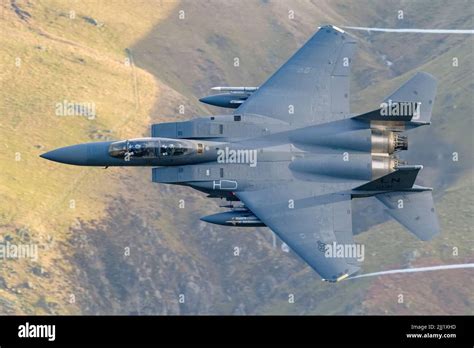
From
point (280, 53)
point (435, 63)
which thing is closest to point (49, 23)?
point (280, 53)

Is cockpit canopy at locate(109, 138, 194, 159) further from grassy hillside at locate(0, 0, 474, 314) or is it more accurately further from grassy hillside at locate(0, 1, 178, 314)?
grassy hillside at locate(0, 1, 178, 314)

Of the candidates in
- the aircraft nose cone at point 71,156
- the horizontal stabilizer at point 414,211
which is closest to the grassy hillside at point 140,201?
the horizontal stabilizer at point 414,211

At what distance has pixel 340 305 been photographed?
13862 cm

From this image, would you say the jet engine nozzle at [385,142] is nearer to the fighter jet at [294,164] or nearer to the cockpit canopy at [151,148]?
the fighter jet at [294,164]

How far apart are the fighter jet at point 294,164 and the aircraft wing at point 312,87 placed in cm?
68

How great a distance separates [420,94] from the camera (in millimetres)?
67062

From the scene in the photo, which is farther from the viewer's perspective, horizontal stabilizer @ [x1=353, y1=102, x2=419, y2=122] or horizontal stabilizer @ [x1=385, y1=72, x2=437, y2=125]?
horizontal stabilizer @ [x1=385, y1=72, x2=437, y2=125]

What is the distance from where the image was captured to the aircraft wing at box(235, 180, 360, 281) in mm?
64812

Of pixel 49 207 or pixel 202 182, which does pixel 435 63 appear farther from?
pixel 202 182

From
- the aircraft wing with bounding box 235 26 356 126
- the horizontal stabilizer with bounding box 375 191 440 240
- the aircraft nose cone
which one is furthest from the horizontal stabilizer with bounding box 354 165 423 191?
the aircraft nose cone

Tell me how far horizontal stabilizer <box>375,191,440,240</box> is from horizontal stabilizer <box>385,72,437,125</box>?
12.0ft

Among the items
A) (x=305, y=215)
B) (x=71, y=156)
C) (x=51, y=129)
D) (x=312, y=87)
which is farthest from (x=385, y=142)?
(x=51, y=129)

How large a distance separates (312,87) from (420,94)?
213 inches
